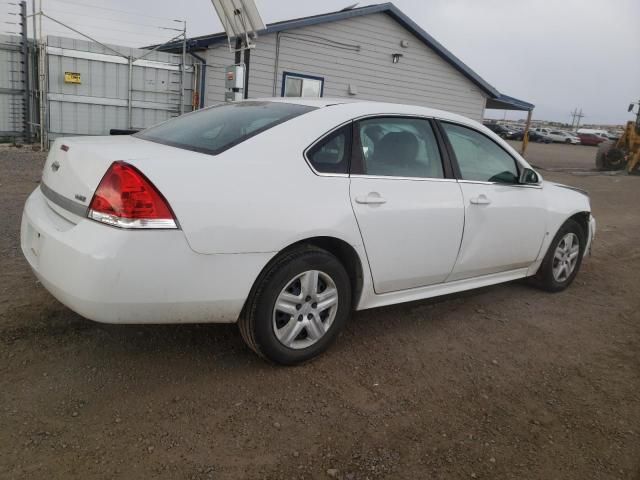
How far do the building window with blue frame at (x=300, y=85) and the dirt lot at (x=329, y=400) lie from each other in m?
11.4

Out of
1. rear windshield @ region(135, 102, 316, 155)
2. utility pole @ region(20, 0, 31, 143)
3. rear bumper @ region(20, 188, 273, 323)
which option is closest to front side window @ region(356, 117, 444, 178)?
rear windshield @ region(135, 102, 316, 155)

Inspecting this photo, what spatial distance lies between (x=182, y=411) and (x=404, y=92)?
15.7 meters

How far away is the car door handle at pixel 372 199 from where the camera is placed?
3.14 meters

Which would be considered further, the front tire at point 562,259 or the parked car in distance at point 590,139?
the parked car in distance at point 590,139

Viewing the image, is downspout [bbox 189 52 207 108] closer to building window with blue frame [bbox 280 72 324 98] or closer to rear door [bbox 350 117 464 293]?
building window with blue frame [bbox 280 72 324 98]

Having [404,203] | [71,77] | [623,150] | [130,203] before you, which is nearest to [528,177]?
[404,203]

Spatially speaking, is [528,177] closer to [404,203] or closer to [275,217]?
[404,203]

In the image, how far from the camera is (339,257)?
3.24m

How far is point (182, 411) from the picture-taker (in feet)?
8.59

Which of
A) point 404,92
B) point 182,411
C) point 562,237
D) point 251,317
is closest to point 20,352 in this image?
point 182,411

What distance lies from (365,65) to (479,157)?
12.7 meters

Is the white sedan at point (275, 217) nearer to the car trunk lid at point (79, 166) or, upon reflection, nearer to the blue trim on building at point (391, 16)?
the car trunk lid at point (79, 166)

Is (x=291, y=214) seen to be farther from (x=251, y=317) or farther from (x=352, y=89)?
(x=352, y=89)

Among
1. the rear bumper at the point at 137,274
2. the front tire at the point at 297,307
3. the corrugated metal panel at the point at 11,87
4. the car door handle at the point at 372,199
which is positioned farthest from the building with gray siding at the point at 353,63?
the rear bumper at the point at 137,274
